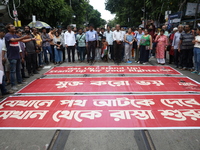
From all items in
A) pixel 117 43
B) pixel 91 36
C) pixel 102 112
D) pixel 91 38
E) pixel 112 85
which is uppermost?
pixel 91 36

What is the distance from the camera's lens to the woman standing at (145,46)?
31.0 ft

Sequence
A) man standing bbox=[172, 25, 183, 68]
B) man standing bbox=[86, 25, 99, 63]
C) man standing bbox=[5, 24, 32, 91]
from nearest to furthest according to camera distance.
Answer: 1. man standing bbox=[5, 24, 32, 91]
2. man standing bbox=[172, 25, 183, 68]
3. man standing bbox=[86, 25, 99, 63]

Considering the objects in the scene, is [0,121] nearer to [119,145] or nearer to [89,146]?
[89,146]

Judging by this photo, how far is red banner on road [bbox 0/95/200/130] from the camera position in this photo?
11.7 feet

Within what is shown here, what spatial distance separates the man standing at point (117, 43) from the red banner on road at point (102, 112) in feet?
17.6

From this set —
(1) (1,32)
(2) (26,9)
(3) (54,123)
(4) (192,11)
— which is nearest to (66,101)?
(3) (54,123)

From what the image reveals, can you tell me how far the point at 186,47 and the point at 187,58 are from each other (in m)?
0.60

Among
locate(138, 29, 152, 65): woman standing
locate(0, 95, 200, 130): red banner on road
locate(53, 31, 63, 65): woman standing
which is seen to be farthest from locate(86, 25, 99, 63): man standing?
locate(0, 95, 200, 130): red banner on road

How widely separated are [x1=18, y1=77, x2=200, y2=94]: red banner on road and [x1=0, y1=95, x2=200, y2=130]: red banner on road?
1.90 feet

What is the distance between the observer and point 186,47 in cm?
805

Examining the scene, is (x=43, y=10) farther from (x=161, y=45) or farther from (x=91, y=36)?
(x=161, y=45)

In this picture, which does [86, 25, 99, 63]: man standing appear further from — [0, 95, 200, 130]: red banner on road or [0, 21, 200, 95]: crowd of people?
[0, 95, 200, 130]: red banner on road

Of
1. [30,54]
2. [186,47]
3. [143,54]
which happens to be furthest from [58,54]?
[186,47]

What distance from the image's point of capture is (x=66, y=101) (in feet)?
15.6
